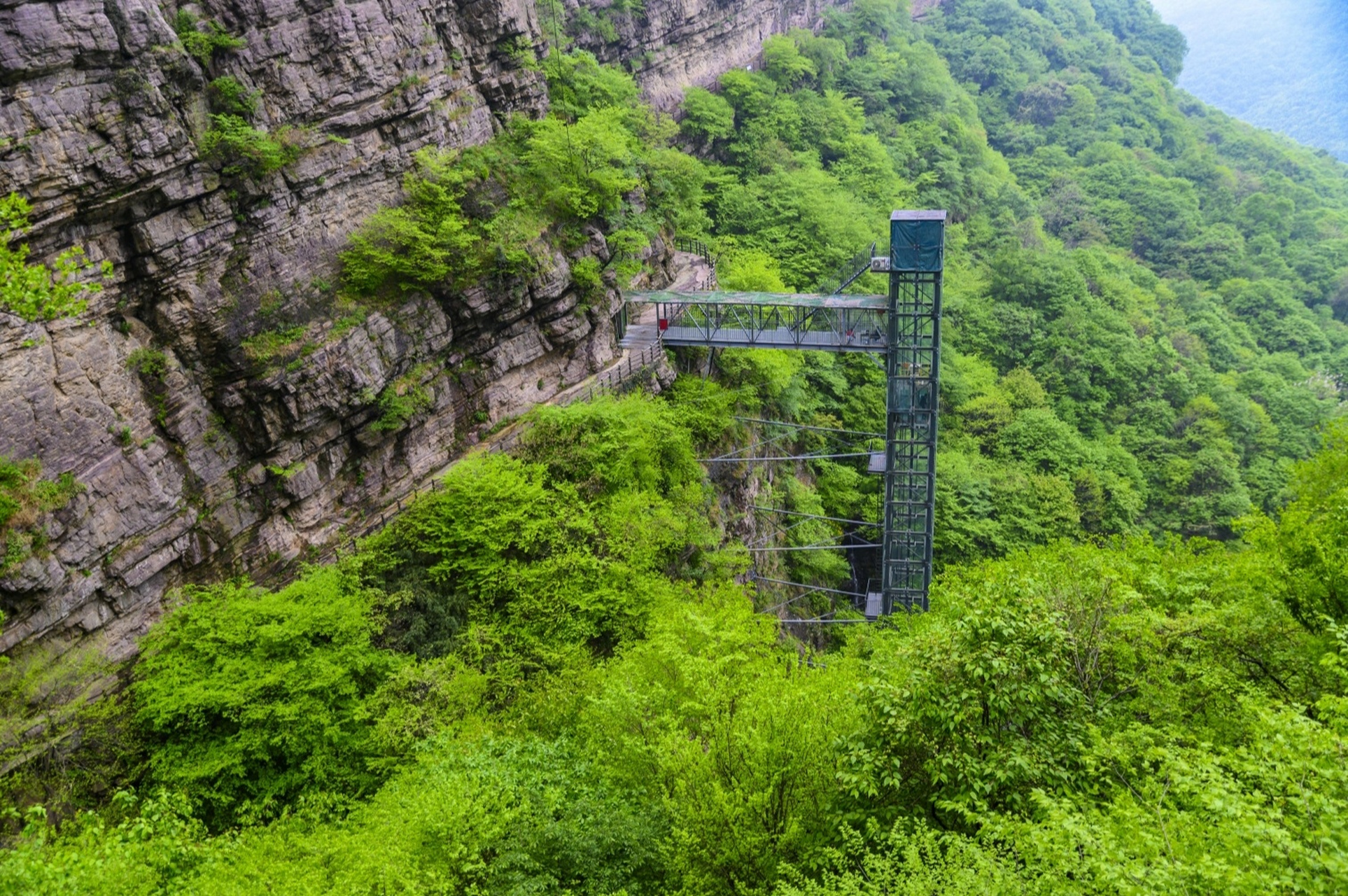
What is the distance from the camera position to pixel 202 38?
19484 mm

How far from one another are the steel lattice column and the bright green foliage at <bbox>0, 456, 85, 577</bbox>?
915 inches

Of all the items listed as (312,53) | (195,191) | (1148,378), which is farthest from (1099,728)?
(1148,378)

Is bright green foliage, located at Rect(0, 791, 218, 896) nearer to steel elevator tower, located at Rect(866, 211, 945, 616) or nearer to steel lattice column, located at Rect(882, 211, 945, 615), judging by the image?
steel lattice column, located at Rect(882, 211, 945, 615)

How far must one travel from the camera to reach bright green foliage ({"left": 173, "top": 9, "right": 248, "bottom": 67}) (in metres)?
19.3

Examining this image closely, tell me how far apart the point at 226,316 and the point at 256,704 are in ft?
32.3

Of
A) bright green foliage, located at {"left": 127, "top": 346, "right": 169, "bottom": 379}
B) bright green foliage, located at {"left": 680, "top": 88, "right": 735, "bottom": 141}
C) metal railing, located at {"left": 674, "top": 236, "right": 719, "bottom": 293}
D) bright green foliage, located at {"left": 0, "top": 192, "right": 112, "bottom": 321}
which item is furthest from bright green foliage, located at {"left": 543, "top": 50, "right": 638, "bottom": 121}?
bright green foliage, located at {"left": 0, "top": 192, "right": 112, "bottom": 321}

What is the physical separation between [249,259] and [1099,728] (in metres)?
21.6

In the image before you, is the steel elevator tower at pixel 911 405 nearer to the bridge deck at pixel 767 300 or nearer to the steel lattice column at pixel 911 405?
the steel lattice column at pixel 911 405

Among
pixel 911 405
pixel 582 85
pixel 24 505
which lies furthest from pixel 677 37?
pixel 24 505

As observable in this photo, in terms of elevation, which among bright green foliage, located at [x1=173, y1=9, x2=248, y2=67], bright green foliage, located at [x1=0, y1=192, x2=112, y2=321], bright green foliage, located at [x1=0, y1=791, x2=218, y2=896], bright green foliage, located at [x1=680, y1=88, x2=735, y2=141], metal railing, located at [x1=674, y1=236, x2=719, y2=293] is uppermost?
bright green foliage, located at [x1=173, y1=9, x2=248, y2=67]

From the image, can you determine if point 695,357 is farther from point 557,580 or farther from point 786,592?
point 557,580

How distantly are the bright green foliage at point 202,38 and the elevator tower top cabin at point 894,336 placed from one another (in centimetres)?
1454

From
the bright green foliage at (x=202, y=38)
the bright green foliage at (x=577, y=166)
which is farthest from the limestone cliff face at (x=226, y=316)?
the bright green foliage at (x=577, y=166)

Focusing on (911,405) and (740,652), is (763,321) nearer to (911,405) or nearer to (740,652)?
(911,405)
